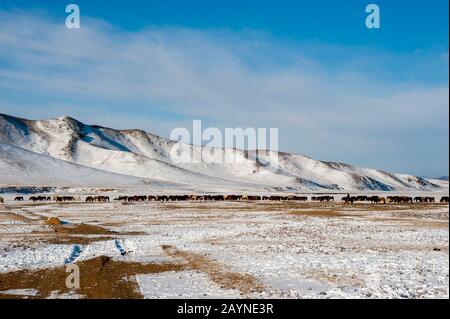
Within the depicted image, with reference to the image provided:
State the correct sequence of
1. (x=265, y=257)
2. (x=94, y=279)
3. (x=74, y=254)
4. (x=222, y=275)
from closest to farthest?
1. (x=94, y=279)
2. (x=222, y=275)
3. (x=265, y=257)
4. (x=74, y=254)

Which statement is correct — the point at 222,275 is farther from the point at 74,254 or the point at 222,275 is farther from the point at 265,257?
the point at 74,254

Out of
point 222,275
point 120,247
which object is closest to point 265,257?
point 222,275

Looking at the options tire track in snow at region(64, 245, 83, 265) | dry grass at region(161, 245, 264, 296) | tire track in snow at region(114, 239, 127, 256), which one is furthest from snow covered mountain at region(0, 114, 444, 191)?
dry grass at region(161, 245, 264, 296)

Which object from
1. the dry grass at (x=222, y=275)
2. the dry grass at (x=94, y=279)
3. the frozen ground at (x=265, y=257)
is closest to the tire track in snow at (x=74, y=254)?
the frozen ground at (x=265, y=257)

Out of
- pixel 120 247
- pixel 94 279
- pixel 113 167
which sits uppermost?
pixel 113 167

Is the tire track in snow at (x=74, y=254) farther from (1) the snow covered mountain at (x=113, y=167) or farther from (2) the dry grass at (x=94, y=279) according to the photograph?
(1) the snow covered mountain at (x=113, y=167)

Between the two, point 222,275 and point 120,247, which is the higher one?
point 222,275

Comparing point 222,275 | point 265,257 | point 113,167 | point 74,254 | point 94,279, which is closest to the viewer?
point 94,279

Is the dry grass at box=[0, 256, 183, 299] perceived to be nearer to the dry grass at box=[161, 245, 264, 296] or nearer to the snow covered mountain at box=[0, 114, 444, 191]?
the dry grass at box=[161, 245, 264, 296]
